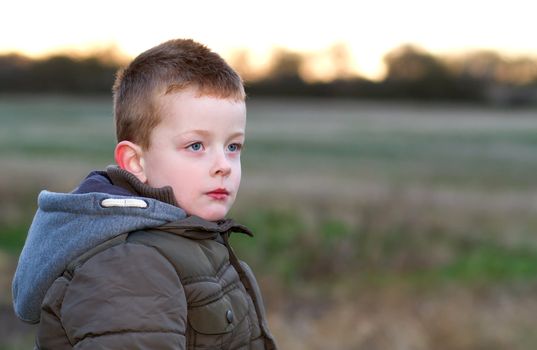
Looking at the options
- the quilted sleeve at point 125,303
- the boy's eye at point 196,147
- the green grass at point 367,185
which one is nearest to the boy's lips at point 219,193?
the boy's eye at point 196,147

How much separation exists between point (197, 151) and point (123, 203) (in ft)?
0.69

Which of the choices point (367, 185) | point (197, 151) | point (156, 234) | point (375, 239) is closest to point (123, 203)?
point (156, 234)

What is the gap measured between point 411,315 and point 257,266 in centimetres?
291

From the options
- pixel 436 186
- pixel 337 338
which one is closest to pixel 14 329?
pixel 337 338

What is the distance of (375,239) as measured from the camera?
13203 millimetres

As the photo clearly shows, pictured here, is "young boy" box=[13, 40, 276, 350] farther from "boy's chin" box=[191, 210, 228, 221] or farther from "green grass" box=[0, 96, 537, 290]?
"green grass" box=[0, 96, 537, 290]

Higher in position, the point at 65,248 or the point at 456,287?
the point at 65,248

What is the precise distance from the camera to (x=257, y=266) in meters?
11.7

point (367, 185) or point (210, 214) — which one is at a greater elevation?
point (210, 214)

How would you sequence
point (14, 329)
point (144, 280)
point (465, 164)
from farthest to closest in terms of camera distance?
point (465, 164) → point (14, 329) → point (144, 280)

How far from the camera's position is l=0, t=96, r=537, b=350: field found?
8.46 m

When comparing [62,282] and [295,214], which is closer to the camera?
[62,282]

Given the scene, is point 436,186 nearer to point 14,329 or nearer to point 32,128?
point 14,329

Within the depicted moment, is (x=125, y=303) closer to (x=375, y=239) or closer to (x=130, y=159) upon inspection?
(x=130, y=159)
